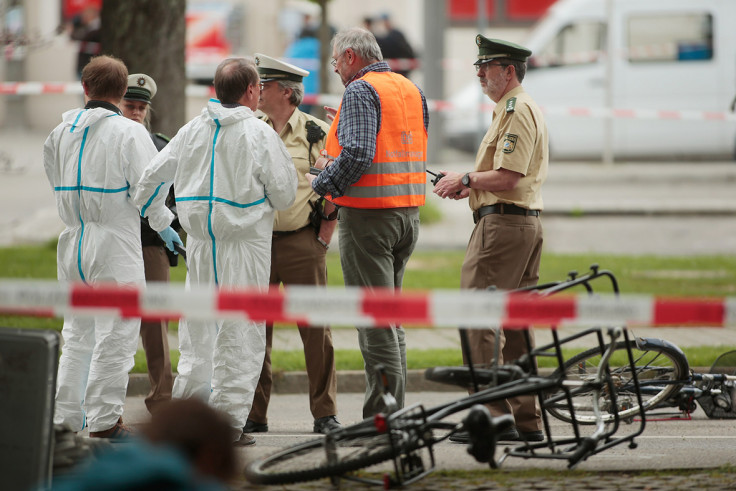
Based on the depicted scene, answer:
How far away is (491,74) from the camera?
19.1 ft

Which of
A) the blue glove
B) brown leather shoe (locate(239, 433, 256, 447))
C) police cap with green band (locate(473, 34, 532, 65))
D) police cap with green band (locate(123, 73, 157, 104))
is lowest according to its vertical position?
brown leather shoe (locate(239, 433, 256, 447))

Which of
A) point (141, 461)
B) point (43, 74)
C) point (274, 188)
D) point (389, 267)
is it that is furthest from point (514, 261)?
point (43, 74)

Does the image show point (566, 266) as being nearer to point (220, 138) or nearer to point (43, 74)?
point (220, 138)

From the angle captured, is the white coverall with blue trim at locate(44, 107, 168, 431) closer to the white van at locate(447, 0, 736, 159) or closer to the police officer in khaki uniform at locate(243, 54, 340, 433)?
the police officer in khaki uniform at locate(243, 54, 340, 433)

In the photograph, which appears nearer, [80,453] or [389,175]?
[80,453]

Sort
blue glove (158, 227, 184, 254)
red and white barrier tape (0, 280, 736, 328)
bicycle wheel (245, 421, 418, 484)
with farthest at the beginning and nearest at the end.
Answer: blue glove (158, 227, 184, 254), bicycle wheel (245, 421, 418, 484), red and white barrier tape (0, 280, 736, 328)

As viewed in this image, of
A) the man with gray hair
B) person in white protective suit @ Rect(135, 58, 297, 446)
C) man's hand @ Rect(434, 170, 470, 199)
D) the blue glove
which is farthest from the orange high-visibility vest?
the blue glove

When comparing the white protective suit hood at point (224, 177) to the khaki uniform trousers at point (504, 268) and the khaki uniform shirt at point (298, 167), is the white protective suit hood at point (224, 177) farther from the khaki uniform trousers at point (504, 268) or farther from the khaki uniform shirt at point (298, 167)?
the khaki uniform trousers at point (504, 268)

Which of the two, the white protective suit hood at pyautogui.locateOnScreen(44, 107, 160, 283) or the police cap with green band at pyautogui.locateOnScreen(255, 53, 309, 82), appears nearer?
the white protective suit hood at pyautogui.locateOnScreen(44, 107, 160, 283)

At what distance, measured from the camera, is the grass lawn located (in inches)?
391

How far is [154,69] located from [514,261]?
15.9 feet

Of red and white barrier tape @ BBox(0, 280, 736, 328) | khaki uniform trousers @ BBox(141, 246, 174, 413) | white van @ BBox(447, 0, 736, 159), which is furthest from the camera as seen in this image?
white van @ BBox(447, 0, 736, 159)

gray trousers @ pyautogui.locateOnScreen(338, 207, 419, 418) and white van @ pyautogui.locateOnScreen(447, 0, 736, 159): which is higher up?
white van @ pyautogui.locateOnScreen(447, 0, 736, 159)

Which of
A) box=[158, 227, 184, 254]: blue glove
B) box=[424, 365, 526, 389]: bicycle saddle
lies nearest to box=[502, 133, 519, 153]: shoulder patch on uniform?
box=[424, 365, 526, 389]: bicycle saddle
